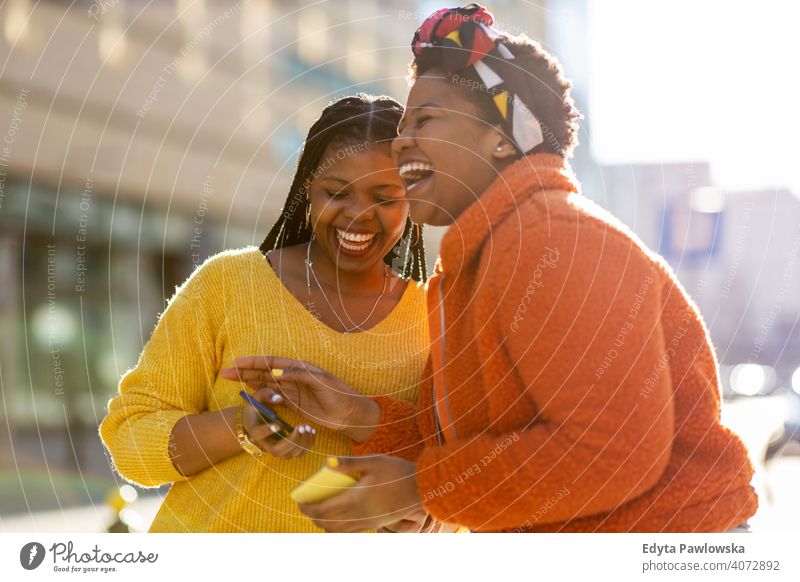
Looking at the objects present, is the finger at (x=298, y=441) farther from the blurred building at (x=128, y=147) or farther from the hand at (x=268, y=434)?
the blurred building at (x=128, y=147)

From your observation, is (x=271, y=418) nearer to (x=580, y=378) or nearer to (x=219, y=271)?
(x=219, y=271)

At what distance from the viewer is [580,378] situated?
3.36 ft

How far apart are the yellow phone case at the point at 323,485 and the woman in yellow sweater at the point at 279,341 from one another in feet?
0.23

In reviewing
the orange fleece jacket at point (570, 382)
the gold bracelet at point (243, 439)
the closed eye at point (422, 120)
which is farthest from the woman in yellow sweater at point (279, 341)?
the orange fleece jacket at point (570, 382)

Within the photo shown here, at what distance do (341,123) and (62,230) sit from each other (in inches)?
113

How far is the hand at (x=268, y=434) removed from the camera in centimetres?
128

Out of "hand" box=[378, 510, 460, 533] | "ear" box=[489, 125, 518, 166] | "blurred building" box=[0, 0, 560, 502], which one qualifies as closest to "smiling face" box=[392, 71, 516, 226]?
"ear" box=[489, 125, 518, 166]

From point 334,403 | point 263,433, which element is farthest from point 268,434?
point 334,403

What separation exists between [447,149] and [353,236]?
276 mm

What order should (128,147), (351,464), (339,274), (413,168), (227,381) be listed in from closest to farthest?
(351,464), (413,168), (227,381), (339,274), (128,147)

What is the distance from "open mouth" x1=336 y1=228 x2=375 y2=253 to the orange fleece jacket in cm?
26

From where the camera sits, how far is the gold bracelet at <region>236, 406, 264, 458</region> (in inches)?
51.4

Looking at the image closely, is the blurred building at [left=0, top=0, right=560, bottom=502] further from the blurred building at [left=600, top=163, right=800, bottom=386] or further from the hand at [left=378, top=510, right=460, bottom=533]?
the hand at [left=378, top=510, right=460, bottom=533]

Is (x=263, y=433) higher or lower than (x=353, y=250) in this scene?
lower
